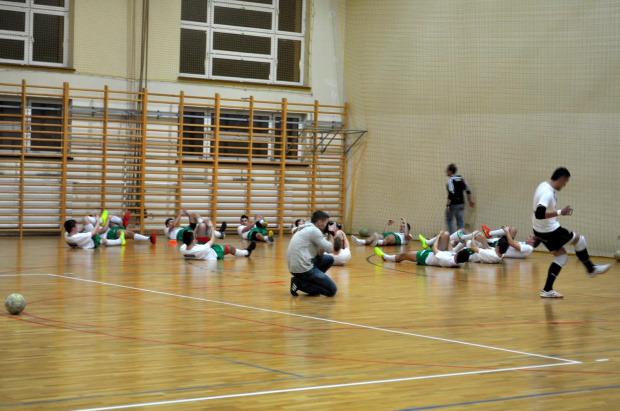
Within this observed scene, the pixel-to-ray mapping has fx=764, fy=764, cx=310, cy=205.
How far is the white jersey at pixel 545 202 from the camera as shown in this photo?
9.23m

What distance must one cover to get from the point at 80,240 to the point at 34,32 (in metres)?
6.27

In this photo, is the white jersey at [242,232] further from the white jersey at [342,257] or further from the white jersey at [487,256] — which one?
the white jersey at [487,256]

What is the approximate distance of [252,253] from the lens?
15383 millimetres

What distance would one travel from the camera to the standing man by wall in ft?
58.8

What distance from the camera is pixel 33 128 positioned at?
62.6ft

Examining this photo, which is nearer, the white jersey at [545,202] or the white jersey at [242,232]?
the white jersey at [545,202]

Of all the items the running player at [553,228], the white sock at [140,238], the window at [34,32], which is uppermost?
the window at [34,32]

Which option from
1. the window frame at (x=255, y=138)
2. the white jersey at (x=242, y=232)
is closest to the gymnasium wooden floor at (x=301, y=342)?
the white jersey at (x=242, y=232)

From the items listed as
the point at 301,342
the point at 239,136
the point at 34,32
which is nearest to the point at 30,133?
the point at 34,32

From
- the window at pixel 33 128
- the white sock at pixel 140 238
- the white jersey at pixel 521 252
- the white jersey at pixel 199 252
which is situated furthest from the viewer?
the window at pixel 33 128

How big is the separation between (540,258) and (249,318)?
946 cm

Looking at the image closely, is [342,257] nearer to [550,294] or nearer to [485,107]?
[550,294]

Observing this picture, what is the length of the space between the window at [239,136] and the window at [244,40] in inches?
43.0

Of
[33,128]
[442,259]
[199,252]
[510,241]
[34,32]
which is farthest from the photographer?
[33,128]
